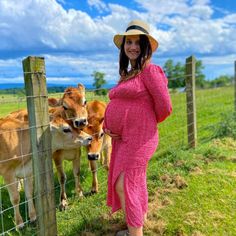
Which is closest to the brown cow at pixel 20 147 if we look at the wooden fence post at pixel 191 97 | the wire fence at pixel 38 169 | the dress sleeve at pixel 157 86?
the wire fence at pixel 38 169

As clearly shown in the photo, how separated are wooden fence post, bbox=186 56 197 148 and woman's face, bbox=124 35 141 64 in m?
3.69

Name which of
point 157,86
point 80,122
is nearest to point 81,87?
point 80,122

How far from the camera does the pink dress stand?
11.5 feet

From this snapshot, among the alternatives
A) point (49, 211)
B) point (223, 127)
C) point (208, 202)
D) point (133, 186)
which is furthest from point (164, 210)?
point (223, 127)

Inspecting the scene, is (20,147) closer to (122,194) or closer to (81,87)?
(81,87)

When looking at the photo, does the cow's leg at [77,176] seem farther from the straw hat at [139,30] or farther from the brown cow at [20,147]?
the straw hat at [139,30]

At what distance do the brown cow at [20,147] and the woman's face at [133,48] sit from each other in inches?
70.5

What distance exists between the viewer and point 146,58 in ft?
11.7

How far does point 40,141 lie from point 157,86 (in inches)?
48.6

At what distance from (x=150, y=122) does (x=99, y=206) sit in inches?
71.2

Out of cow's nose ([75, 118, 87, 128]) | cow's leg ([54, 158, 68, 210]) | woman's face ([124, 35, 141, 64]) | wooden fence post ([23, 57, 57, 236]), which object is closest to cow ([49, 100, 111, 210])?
cow's leg ([54, 158, 68, 210])

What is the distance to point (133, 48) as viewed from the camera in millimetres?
3613

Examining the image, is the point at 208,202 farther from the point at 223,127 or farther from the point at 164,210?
the point at 223,127

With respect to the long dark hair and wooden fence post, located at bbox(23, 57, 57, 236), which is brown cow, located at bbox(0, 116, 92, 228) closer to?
wooden fence post, located at bbox(23, 57, 57, 236)
